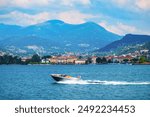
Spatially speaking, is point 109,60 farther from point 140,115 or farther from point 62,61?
point 140,115

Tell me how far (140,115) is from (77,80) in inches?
859

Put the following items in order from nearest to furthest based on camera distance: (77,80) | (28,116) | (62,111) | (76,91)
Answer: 1. (28,116)
2. (62,111)
3. (76,91)
4. (77,80)

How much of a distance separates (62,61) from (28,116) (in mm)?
119554

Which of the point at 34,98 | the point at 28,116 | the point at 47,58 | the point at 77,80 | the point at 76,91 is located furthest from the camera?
the point at 47,58

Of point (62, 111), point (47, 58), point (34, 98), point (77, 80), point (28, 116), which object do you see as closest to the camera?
point (28, 116)

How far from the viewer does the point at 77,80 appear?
43.6 metres

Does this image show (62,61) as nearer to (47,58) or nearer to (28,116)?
(47,58)

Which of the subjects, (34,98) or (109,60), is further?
(109,60)

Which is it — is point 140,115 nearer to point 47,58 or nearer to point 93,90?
point 93,90

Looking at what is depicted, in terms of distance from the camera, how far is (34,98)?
33969 millimetres

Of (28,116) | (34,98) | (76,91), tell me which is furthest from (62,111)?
(76,91)

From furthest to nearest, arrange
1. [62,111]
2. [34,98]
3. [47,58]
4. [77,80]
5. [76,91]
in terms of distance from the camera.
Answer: [47,58] < [77,80] < [76,91] < [34,98] < [62,111]

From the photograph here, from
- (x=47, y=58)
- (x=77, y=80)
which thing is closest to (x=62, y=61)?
(x=47, y=58)

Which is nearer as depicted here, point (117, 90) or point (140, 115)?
point (140, 115)
